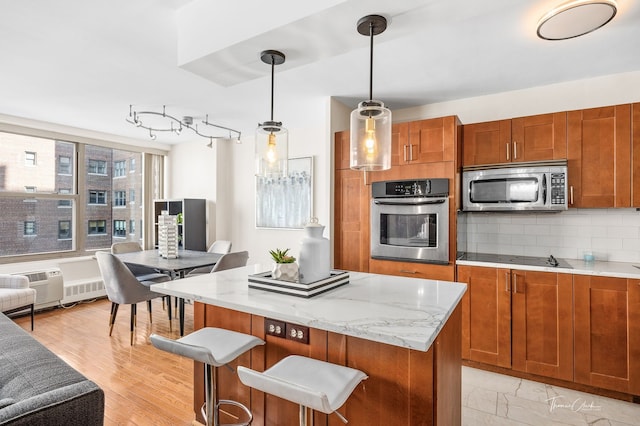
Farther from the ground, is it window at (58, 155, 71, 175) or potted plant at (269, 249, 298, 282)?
window at (58, 155, 71, 175)

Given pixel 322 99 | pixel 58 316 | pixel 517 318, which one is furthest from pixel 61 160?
pixel 517 318

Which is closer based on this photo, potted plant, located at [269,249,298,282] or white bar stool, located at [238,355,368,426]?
white bar stool, located at [238,355,368,426]

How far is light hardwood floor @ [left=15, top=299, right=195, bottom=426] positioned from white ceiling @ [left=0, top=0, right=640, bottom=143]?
7.17 ft

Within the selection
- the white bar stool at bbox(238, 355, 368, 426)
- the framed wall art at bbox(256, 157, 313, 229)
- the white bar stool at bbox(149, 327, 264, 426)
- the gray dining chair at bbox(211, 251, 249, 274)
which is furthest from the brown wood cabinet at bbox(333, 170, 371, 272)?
the white bar stool at bbox(238, 355, 368, 426)

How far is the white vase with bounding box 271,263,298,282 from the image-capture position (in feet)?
5.75

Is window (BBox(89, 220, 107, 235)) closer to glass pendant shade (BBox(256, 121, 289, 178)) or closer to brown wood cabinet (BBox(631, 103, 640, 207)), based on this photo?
glass pendant shade (BBox(256, 121, 289, 178))

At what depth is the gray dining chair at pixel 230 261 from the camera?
3342 millimetres

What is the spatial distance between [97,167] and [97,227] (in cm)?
91

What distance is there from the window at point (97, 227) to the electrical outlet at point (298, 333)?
4.73 m

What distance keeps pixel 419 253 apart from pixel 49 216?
485cm

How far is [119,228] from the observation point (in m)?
5.40

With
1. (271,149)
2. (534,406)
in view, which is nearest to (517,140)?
(534,406)

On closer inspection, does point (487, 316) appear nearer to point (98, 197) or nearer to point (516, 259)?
point (516, 259)

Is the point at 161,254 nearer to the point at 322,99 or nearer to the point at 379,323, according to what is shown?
the point at 322,99
